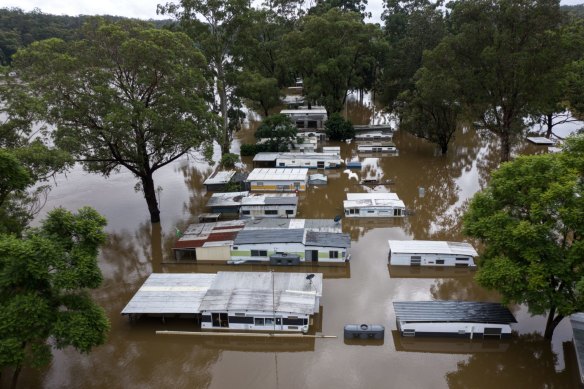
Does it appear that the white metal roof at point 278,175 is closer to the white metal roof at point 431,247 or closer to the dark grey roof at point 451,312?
the white metal roof at point 431,247

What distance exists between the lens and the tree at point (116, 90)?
2759cm

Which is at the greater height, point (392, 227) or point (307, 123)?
point (307, 123)

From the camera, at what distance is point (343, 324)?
21812 mm

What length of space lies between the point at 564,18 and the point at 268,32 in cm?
4952

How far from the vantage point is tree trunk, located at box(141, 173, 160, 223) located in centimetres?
3291

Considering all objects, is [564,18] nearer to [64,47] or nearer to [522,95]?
[522,95]

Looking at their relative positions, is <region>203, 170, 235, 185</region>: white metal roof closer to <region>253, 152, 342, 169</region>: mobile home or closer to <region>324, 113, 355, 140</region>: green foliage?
<region>253, 152, 342, 169</region>: mobile home

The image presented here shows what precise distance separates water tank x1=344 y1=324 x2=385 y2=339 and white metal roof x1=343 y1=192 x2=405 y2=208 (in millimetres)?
15099

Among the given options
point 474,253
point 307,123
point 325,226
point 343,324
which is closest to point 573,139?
point 474,253

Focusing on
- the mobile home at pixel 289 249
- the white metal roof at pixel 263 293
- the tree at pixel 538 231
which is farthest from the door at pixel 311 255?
the tree at pixel 538 231

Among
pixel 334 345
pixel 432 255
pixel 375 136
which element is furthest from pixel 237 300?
pixel 375 136

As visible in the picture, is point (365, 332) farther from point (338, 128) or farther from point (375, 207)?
point (338, 128)

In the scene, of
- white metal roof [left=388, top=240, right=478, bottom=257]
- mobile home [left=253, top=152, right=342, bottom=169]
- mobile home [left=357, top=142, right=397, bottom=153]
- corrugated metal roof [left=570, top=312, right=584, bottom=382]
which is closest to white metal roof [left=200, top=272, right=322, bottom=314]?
white metal roof [left=388, top=240, right=478, bottom=257]

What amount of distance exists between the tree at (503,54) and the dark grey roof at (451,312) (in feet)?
78.4
